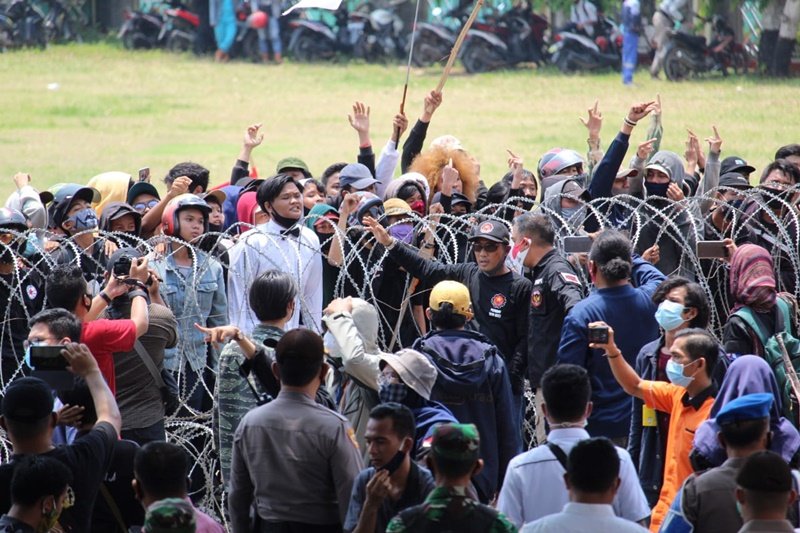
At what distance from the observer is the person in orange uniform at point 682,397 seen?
568 centimetres

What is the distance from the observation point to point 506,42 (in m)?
30.5

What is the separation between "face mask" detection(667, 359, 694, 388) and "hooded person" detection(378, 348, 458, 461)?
40.0 inches

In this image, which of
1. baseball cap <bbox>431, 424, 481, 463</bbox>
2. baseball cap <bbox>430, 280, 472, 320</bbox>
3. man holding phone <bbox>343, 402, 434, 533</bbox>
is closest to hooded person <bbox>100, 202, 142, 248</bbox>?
baseball cap <bbox>430, 280, 472, 320</bbox>

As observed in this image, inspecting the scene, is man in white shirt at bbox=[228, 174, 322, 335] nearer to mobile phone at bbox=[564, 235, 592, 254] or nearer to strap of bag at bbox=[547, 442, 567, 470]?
mobile phone at bbox=[564, 235, 592, 254]

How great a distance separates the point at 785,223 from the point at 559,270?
1.99 m

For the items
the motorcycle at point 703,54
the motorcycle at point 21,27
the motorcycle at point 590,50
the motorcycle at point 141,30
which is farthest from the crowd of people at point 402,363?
the motorcycle at point 21,27

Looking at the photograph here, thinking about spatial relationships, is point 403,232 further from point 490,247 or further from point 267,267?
point 490,247

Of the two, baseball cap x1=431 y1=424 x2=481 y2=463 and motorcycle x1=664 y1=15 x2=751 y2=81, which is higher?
baseball cap x1=431 y1=424 x2=481 y2=463

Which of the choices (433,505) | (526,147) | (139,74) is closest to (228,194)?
(433,505)

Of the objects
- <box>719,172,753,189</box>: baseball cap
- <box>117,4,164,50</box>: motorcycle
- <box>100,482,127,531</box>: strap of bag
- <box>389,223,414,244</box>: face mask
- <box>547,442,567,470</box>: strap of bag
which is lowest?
<box>117,4,164,50</box>: motorcycle

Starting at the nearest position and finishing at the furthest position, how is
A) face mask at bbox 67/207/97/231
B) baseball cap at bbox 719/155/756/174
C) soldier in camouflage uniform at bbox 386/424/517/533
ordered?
soldier in camouflage uniform at bbox 386/424/517/533, face mask at bbox 67/207/97/231, baseball cap at bbox 719/155/756/174

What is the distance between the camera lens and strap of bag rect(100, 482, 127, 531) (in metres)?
5.34

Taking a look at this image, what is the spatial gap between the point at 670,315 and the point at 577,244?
1.27 metres

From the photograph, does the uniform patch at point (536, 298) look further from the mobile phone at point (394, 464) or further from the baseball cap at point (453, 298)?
the mobile phone at point (394, 464)
